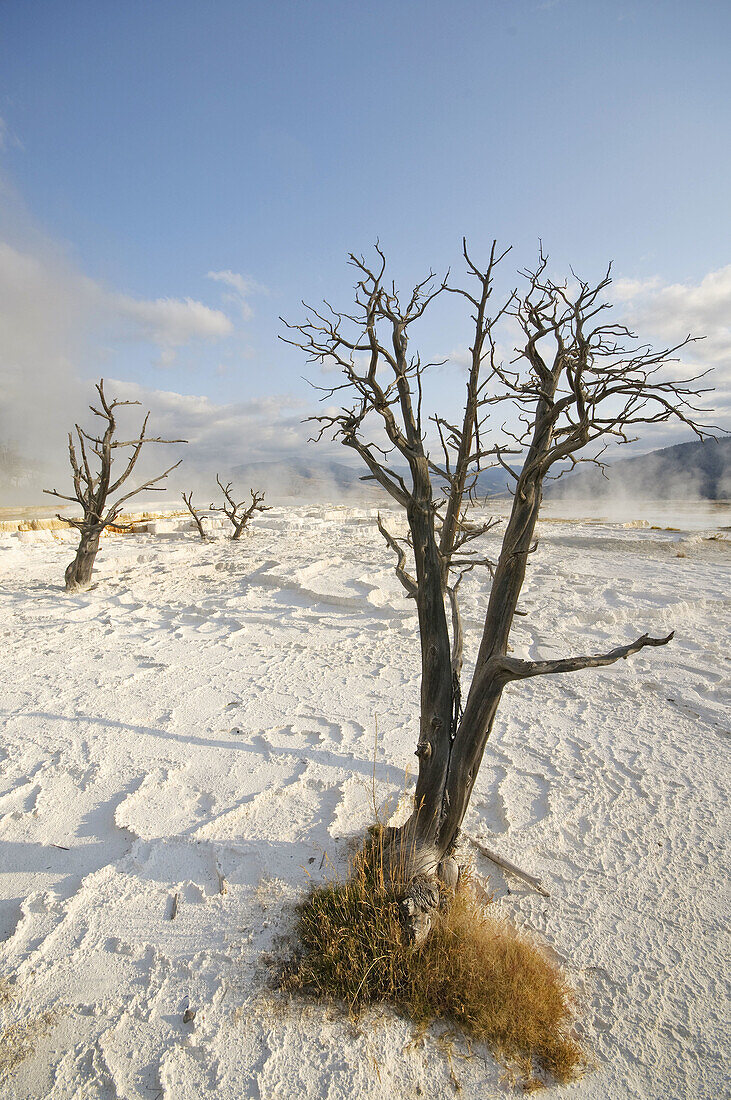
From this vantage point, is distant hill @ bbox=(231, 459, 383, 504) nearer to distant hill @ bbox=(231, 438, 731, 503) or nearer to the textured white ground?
distant hill @ bbox=(231, 438, 731, 503)

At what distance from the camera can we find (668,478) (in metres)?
42.8

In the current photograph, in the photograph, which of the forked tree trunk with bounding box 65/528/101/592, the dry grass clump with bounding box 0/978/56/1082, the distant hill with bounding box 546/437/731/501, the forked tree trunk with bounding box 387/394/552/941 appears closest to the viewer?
the dry grass clump with bounding box 0/978/56/1082

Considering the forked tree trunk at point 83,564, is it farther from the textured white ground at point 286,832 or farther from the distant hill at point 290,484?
the distant hill at point 290,484

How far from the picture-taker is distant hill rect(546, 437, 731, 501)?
39.8 metres

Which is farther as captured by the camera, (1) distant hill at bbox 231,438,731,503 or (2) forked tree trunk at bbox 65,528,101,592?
(1) distant hill at bbox 231,438,731,503

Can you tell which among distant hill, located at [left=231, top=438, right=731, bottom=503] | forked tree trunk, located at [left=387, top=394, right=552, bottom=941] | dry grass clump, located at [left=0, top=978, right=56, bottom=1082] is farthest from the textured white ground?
distant hill, located at [left=231, top=438, right=731, bottom=503]

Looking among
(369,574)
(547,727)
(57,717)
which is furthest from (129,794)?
(369,574)

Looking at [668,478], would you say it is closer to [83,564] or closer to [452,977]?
[83,564]

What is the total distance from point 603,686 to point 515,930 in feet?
9.45

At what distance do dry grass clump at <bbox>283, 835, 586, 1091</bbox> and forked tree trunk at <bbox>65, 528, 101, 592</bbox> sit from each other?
6.76 metres

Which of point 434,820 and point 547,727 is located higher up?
point 434,820

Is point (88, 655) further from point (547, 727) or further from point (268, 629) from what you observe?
point (547, 727)

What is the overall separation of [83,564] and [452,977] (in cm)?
740

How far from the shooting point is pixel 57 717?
3941 mm
